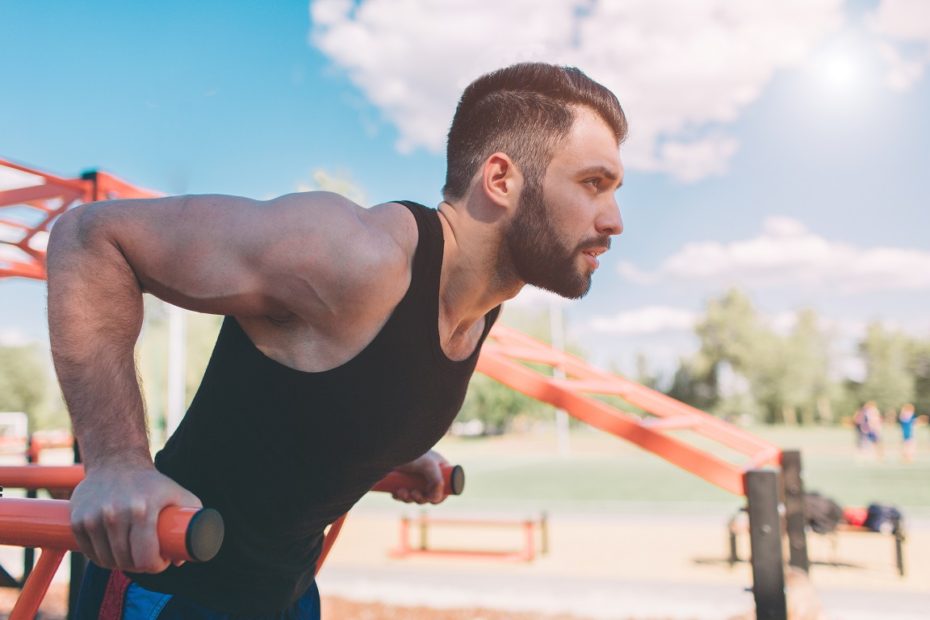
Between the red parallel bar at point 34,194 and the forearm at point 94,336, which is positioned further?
the red parallel bar at point 34,194

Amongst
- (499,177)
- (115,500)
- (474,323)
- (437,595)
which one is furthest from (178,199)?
(437,595)

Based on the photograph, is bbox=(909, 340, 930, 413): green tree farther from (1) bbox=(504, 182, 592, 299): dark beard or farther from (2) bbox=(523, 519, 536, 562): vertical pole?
(1) bbox=(504, 182, 592, 299): dark beard

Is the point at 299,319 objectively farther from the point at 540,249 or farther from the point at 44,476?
the point at 44,476

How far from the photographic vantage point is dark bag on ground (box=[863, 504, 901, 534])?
640cm

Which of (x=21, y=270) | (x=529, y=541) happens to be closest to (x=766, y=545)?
(x=21, y=270)

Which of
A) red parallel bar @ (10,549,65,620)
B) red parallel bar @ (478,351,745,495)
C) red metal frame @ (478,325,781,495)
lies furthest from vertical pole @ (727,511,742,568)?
→ red parallel bar @ (10,549,65,620)

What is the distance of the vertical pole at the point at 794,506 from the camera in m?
3.82

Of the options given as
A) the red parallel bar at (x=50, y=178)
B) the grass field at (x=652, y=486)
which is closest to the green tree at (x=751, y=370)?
the grass field at (x=652, y=486)

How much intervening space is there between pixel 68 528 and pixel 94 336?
28cm

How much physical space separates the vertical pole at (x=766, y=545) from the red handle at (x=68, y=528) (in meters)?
2.14

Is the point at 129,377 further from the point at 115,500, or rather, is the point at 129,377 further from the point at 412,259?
the point at 412,259

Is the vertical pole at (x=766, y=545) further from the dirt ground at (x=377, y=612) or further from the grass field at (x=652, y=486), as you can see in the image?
the grass field at (x=652, y=486)

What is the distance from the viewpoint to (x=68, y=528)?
1068 mm

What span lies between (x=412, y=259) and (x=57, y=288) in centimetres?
55
